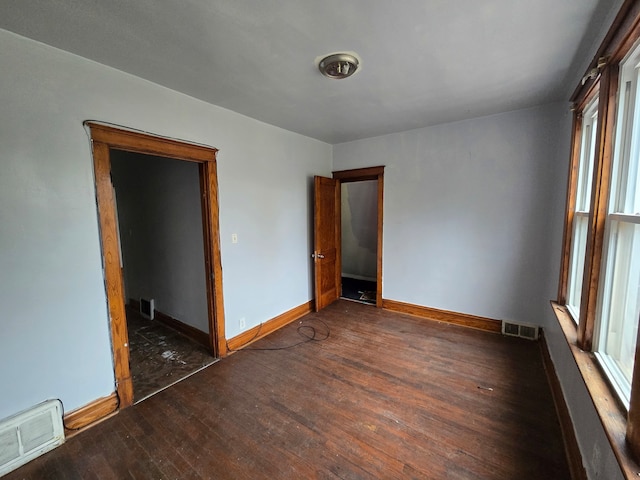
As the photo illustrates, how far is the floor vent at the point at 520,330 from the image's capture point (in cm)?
304

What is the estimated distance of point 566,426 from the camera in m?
1.73

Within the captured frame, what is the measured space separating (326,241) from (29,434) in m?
3.33

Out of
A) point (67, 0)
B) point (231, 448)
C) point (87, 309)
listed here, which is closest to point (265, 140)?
point (67, 0)

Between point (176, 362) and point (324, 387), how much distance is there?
1553 millimetres

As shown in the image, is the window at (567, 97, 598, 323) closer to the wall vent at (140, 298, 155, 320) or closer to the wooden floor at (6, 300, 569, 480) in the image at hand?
the wooden floor at (6, 300, 569, 480)

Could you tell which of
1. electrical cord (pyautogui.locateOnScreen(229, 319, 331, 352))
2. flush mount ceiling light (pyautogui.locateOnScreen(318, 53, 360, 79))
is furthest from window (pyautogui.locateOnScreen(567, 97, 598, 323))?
electrical cord (pyautogui.locateOnScreen(229, 319, 331, 352))

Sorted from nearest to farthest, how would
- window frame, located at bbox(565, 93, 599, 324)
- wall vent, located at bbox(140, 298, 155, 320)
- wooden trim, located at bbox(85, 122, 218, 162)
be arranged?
wooden trim, located at bbox(85, 122, 218, 162) < window frame, located at bbox(565, 93, 599, 324) < wall vent, located at bbox(140, 298, 155, 320)

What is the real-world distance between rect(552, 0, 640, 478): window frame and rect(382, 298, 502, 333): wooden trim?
130 centimetres

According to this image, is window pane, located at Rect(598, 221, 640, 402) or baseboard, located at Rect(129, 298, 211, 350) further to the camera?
baseboard, located at Rect(129, 298, 211, 350)

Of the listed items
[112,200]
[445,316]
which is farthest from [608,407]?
[112,200]

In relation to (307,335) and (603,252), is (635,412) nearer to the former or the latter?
(603,252)

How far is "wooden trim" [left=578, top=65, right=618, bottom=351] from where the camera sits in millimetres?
1468

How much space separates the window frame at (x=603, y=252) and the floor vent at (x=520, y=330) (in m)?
1.16

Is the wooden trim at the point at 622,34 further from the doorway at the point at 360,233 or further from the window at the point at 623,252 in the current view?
the doorway at the point at 360,233
